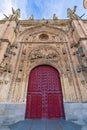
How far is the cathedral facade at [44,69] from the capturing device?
7145mm

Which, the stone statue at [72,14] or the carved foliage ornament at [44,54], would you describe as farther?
the stone statue at [72,14]

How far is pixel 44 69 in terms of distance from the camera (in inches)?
357

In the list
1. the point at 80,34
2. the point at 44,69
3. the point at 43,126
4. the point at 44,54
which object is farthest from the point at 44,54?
the point at 43,126

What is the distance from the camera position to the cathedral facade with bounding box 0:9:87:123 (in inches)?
281

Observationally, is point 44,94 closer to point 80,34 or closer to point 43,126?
point 43,126

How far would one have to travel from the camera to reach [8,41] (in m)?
9.43

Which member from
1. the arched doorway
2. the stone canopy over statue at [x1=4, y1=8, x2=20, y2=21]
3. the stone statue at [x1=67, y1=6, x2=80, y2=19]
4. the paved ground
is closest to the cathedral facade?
the arched doorway

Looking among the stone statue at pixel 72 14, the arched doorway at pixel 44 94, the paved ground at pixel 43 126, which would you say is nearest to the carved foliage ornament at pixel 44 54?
the arched doorway at pixel 44 94

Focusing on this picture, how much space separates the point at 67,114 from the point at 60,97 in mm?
1177

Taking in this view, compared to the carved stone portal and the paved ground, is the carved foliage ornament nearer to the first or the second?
the carved stone portal

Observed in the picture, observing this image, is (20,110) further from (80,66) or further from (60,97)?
(80,66)

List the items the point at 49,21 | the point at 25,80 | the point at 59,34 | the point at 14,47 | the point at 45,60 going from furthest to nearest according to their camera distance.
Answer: the point at 49,21 < the point at 59,34 < the point at 14,47 < the point at 45,60 < the point at 25,80

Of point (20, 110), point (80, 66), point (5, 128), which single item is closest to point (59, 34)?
point (80, 66)

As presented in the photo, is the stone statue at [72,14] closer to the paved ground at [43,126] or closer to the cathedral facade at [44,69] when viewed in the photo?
the cathedral facade at [44,69]
